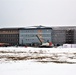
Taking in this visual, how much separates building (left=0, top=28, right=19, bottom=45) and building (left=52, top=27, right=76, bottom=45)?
777 inches

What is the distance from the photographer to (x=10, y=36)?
105125 millimetres

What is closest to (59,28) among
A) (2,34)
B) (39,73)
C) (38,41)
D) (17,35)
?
(38,41)

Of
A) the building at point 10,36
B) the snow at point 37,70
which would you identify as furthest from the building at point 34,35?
the snow at point 37,70

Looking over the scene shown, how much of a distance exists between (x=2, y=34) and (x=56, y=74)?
99098 millimetres

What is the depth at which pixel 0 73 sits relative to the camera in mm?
9094

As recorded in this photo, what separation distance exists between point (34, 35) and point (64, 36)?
53.9ft

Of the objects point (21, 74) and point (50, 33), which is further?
point (50, 33)

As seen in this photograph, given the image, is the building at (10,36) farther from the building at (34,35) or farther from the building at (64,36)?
the building at (64,36)

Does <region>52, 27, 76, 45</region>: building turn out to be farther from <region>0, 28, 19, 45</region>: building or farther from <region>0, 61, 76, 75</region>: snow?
<region>0, 61, 76, 75</region>: snow

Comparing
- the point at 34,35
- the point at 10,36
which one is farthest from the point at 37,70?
the point at 10,36

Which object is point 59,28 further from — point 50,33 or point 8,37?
point 8,37

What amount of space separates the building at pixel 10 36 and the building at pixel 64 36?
19725 mm

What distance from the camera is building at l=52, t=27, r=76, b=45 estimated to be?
103m

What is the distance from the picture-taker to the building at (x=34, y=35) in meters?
99.1
